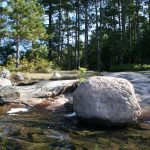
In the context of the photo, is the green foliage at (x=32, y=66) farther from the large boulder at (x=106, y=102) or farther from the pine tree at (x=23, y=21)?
the large boulder at (x=106, y=102)

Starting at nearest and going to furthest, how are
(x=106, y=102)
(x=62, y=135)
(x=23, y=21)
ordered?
(x=62, y=135) < (x=106, y=102) < (x=23, y=21)

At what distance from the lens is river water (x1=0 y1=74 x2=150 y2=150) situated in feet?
26.6

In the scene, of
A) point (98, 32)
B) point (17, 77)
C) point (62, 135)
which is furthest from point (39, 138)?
point (98, 32)

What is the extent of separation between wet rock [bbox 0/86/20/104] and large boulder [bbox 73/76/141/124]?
12.6 ft

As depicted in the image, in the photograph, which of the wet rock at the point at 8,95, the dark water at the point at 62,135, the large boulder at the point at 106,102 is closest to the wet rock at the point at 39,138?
the dark water at the point at 62,135

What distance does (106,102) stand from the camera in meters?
10.1

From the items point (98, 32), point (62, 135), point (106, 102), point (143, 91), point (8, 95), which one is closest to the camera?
point (62, 135)

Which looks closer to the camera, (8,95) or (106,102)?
(106,102)

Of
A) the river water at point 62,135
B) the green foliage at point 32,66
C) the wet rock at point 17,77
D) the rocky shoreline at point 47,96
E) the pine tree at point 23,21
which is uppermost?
the pine tree at point 23,21

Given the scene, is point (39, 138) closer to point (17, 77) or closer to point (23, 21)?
point (17, 77)

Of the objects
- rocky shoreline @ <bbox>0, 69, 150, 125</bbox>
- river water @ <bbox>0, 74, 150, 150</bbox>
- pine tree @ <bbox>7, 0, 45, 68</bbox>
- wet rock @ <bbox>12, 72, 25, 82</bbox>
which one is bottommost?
river water @ <bbox>0, 74, 150, 150</bbox>

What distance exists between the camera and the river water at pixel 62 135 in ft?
26.6

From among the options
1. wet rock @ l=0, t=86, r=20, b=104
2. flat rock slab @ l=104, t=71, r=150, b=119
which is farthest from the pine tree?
wet rock @ l=0, t=86, r=20, b=104

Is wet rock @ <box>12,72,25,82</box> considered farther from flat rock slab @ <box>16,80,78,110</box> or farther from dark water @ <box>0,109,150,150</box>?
dark water @ <box>0,109,150,150</box>
